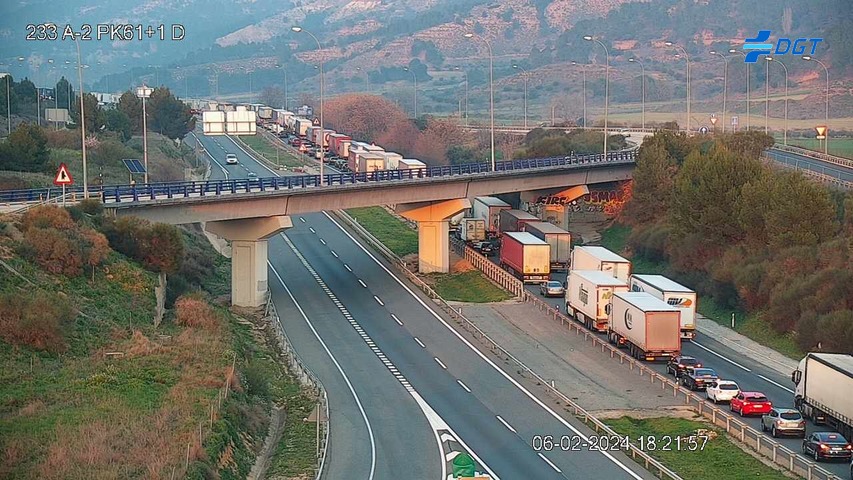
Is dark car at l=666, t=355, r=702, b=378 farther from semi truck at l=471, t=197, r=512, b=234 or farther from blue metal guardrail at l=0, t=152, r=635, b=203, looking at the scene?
semi truck at l=471, t=197, r=512, b=234

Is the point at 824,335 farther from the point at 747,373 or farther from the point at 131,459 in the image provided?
the point at 131,459

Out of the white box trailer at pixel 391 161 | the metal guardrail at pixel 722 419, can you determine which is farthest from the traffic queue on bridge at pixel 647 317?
the white box trailer at pixel 391 161

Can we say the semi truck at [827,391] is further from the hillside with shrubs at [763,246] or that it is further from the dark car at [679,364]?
the hillside with shrubs at [763,246]

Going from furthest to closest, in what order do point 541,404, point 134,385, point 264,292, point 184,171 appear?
point 184,171
point 264,292
point 541,404
point 134,385

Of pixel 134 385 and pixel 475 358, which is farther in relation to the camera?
pixel 475 358

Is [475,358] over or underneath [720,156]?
underneath

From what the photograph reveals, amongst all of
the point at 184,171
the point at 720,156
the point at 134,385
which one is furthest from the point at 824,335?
the point at 184,171
